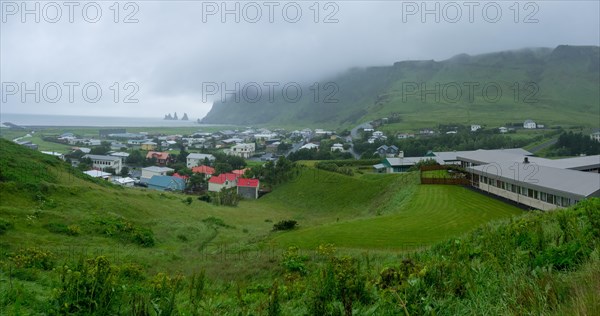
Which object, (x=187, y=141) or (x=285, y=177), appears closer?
(x=285, y=177)

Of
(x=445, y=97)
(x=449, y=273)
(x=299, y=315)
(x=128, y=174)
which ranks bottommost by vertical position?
(x=128, y=174)

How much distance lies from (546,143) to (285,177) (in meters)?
44.7

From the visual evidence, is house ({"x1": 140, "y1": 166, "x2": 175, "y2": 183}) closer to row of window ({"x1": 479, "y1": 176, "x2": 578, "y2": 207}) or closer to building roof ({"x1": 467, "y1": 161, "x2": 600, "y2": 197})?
row of window ({"x1": 479, "y1": 176, "x2": 578, "y2": 207})

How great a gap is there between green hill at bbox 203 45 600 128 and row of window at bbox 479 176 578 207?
2431 inches

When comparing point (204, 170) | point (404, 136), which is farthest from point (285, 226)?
point (404, 136)

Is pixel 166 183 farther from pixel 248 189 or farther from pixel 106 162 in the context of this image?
pixel 106 162

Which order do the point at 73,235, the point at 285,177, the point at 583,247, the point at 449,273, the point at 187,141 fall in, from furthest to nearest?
1. the point at 187,141
2. the point at 285,177
3. the point at 73,235
4. the point at 583,247
5. the point at 449,273

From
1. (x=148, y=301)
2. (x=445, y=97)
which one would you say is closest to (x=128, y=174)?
(x=148, y=301)

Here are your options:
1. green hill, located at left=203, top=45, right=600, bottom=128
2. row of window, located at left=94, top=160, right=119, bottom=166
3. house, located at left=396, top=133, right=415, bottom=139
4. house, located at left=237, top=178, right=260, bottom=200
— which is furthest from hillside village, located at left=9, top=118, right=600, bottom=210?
green hill, located at left=203, top=45, right=600, bottom=128

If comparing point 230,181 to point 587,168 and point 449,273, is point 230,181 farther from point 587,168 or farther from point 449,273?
point 449,273

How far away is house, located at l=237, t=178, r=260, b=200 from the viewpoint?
46.5m

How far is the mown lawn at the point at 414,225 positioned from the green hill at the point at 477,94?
63913 mm

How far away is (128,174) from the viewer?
62031 mm

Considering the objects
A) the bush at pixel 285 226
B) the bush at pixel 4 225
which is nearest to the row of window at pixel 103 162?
the bush at pixel 285 226
